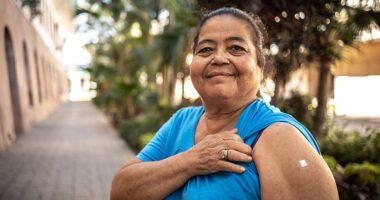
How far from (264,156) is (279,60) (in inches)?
178

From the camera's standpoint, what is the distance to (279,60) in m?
5.59

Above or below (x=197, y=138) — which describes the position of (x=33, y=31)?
above

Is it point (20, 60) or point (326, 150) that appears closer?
point (326, 150)

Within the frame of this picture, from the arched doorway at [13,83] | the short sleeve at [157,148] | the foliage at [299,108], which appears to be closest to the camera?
the short sleeve at [157,148]

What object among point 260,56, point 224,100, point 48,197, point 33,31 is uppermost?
point 33,31

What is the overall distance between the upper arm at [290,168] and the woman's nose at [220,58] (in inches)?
13.7

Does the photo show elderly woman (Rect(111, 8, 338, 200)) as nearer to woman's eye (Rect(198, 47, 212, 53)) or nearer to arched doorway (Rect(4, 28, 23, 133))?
woman's eye (Rect(198, 47, 212, 53))

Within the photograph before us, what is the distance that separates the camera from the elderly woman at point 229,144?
1.24 meters

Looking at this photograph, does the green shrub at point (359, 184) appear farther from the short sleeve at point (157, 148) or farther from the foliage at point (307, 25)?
the short sleeve at point (157, 148)

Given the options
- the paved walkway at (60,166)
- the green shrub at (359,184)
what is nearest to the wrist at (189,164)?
the green shrub at (359,184)

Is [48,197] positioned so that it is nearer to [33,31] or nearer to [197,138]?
[197,138]

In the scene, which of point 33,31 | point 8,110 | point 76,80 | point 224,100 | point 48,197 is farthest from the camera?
point 76,80

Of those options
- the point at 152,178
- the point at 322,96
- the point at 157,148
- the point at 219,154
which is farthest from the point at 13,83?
the point at 219,154

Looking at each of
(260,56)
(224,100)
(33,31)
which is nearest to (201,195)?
(224,100)
